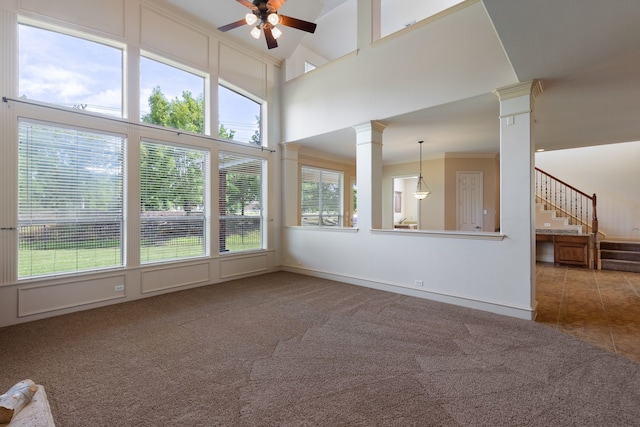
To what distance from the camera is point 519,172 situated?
11.4ft

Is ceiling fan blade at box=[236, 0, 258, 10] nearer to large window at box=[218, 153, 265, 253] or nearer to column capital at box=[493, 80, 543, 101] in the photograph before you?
large window at box=[218, 153, 265, 253]

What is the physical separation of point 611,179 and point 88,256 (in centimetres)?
1135

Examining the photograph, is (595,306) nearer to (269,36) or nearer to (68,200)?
(269,36)

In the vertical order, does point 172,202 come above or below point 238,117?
below

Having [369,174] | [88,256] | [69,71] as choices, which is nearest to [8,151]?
[69,71]

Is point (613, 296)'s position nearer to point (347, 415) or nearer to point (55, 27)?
point (347, 415)

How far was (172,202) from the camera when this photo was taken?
480 centimetres

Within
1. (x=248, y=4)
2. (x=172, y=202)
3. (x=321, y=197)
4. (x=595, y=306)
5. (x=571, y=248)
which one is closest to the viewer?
(x=248, y=4)

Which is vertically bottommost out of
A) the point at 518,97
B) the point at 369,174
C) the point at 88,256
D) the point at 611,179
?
the point at 88,256

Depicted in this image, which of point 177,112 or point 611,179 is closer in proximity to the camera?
point 177,112

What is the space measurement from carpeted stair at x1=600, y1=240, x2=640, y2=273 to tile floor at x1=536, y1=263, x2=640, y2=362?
0.30 m

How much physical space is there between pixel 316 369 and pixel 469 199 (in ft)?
21.8

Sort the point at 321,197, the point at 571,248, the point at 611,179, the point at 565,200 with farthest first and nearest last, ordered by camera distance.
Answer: the point at 565,200, the point at 321,197, the point at 611,179, the point at 571,248

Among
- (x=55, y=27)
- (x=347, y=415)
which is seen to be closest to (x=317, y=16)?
(x=55, y=27)
